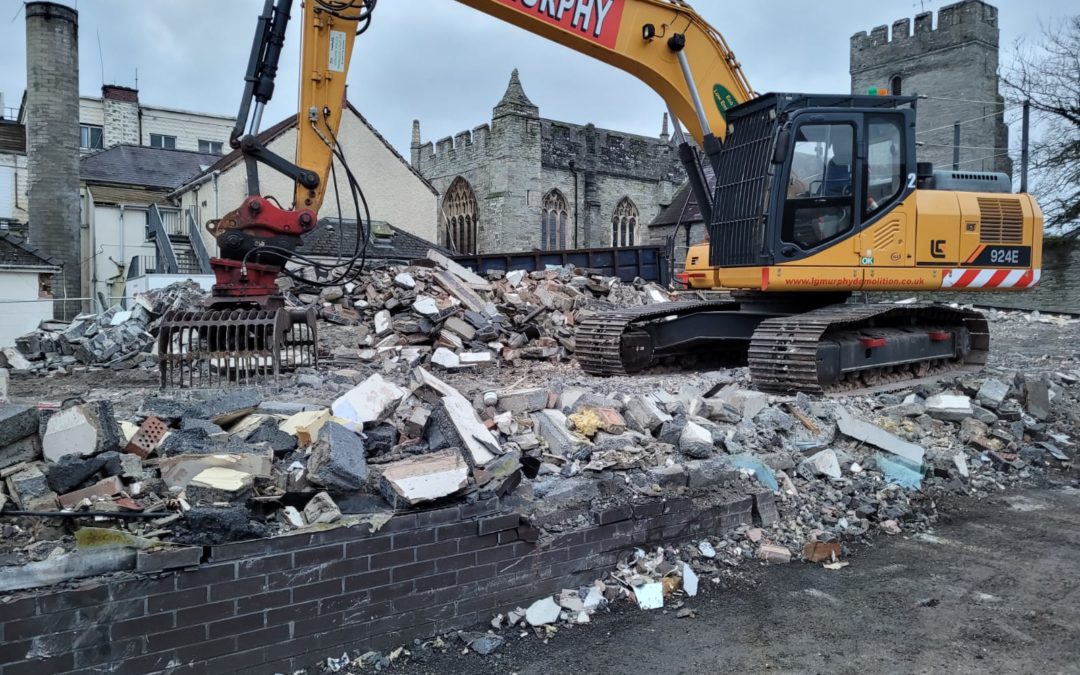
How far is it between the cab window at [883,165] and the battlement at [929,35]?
30.7 m

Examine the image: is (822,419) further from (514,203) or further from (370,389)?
(514,203)

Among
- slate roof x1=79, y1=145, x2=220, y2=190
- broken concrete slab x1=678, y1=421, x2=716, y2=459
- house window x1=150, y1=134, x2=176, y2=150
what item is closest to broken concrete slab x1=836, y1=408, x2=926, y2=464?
broken concrete slab x1=678, y1=421, x2=716, y2=459

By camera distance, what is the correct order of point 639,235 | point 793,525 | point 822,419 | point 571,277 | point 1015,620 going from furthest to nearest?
point 639,235 < point 571,277 < point 822,419 < point 793,525 < point 1015,620

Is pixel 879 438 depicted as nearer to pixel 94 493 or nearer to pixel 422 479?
pixel 422 479

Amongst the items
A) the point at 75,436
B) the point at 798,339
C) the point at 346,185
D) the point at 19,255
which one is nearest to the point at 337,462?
the point at 75,436

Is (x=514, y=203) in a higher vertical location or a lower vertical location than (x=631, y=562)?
higher

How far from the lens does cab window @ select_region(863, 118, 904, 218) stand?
23.8ft

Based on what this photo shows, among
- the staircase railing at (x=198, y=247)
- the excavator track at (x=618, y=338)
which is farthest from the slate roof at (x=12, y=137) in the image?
the excavator track at (x=618, y=338)

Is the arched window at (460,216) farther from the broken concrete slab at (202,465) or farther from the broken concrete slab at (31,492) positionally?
the broken concrete slab at (31,492)

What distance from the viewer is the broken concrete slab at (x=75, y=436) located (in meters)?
3.79

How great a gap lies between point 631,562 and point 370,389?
1921 mm

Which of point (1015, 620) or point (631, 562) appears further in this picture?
point (631, 562)

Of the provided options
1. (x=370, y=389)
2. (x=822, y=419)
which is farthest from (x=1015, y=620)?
(x=370, y=389)

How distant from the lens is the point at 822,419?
20.1 ft
